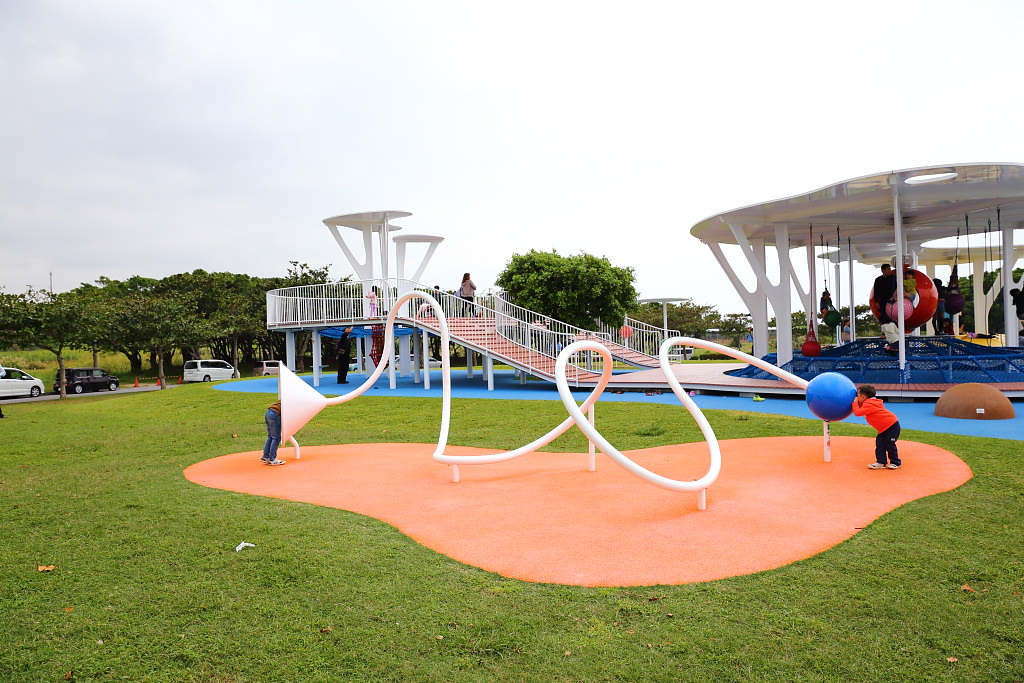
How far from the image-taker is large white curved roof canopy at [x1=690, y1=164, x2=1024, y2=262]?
53.8 feet

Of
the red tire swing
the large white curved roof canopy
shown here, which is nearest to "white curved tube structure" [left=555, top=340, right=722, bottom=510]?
the large white curved roof canopy

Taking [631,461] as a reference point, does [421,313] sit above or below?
above

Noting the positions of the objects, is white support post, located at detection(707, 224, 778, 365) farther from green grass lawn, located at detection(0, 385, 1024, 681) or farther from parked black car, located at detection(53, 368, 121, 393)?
parked black car, located at detection(53, 368, 121, 393)

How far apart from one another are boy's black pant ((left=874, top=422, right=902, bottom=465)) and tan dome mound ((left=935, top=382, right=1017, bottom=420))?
246 inches

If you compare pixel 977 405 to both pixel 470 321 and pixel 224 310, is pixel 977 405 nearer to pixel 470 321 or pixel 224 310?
pixel 470 321

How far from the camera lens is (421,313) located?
25344 millimetres

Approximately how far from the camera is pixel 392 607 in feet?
16.7

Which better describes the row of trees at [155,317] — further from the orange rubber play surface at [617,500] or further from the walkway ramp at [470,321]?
the orange rubber play surface at [617,500]

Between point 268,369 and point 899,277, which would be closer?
point 899,277

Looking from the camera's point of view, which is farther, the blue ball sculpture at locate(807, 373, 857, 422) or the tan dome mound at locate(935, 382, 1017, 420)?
the tan dome mound at locate(935, 382, 1017, 420)

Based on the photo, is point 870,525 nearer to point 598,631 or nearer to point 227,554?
point 598,631

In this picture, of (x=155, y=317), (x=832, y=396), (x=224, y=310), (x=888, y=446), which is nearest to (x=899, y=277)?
(x=832, y=396)

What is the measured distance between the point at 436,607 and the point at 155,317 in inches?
1528

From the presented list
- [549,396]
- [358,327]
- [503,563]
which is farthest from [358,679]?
[358,327]
